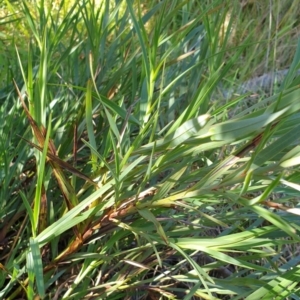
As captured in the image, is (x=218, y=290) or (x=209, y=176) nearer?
(x=209, y=176)

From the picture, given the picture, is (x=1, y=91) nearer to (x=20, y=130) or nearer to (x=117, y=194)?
(x=20, y=130)

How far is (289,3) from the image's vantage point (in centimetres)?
230

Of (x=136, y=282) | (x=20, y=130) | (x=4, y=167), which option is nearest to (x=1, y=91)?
(x=20, y=130)

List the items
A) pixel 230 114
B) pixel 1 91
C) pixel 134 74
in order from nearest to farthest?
pixel 134 74 → pixel 1 91 → pixel 230 114

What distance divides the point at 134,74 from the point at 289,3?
1.63 m

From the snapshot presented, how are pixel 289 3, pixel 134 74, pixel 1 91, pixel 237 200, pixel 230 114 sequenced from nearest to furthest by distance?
1. pixel 237 200
2. pixel 134 74
3. pixel 1 91
4. pixel 230 114
5. pixel 289 3

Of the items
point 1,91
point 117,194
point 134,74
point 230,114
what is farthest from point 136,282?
point 230,114

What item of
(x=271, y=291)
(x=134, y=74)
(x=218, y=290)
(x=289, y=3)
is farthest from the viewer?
(x=289, y=3)

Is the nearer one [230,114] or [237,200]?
[237,200]

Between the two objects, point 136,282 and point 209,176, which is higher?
point 209,176

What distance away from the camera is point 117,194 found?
61 cm

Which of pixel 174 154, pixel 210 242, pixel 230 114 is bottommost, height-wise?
pixel 230 114

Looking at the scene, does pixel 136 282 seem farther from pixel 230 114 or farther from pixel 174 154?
pixel 230 114

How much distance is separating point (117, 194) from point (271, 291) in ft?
0.70
